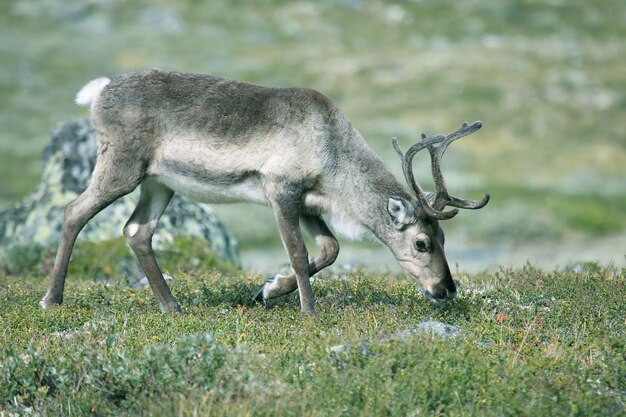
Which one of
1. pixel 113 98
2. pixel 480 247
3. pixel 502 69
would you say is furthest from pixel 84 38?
pixel 113 98

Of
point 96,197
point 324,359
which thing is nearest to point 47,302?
point 96,197

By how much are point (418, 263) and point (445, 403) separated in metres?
3.65

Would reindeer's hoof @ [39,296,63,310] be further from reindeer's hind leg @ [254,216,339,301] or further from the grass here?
reindeer's hind leg @ [254,216,339,301]

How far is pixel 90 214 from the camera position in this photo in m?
11.7

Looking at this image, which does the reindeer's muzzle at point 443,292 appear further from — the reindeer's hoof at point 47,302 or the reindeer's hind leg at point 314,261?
the reindeer's hoof at point 47,302

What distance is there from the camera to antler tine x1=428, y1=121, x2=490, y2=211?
1086 cm

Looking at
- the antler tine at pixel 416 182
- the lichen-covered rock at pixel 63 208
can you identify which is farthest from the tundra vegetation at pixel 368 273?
the antler tine at pixel 416 182

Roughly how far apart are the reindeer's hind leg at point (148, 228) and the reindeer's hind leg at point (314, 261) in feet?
3.68

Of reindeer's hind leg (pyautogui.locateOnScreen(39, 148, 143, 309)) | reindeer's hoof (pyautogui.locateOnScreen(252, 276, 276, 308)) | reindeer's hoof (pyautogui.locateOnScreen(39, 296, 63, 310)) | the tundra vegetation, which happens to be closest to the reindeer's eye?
the tundra vegetation

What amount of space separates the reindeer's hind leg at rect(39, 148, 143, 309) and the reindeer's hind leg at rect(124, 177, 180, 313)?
18.1 inches

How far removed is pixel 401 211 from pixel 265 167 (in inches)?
64.8

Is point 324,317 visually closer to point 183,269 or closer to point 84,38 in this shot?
point 183,269

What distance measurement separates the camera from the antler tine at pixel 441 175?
10859 mm

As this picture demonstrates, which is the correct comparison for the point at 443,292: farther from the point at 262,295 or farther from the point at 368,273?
the point at 368,273
